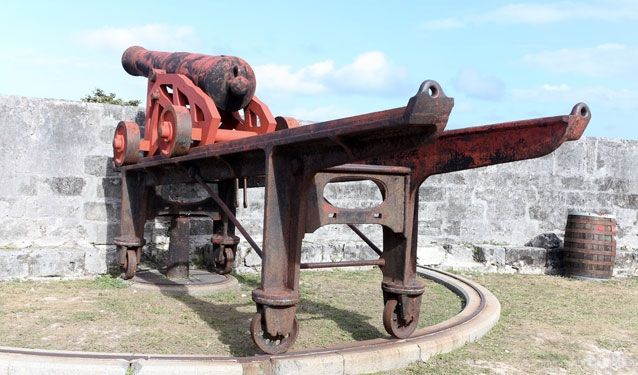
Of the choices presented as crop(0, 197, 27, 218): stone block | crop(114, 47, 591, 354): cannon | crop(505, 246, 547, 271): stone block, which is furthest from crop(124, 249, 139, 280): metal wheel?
crop(505, 246, 547, 271): stone block

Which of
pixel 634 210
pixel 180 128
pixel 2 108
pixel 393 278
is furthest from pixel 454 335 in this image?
pixel 634 210

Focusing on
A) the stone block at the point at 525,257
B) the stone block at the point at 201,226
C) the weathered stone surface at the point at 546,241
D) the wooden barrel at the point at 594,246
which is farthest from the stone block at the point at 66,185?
the wooden barrel at the point at 594,246

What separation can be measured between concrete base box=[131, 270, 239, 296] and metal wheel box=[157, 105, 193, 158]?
1.37 m

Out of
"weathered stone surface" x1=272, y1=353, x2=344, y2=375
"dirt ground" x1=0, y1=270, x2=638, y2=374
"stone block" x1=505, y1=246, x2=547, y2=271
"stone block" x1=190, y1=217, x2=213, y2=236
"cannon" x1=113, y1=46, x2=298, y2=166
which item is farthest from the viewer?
"stone block" x1=505, y1=246, x2=547, y2=271

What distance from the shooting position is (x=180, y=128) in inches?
190

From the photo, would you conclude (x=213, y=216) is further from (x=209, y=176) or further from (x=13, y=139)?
(x=13, y=139)

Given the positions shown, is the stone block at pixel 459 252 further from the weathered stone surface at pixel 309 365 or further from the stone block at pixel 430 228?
the weathered stone surface at pixel 309 365

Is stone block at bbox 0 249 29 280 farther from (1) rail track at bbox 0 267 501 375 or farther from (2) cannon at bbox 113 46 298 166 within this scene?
(1) rail track at bbox 0 267 501 375

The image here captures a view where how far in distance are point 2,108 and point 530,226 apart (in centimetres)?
644

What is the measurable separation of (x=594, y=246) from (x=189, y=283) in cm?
496

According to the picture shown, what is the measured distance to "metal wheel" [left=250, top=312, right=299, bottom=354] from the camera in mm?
3691

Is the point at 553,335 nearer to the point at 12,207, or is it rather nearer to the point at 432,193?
the point at 432,193

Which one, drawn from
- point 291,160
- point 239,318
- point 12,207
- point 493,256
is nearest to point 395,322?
point 239,318

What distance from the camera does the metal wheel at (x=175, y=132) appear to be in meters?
4.82
